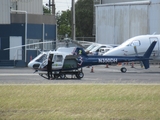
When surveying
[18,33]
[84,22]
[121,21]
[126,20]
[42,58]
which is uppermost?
[84,22]

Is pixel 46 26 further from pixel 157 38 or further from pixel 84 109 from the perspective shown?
pixel 84 109

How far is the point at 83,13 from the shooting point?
4370 inches

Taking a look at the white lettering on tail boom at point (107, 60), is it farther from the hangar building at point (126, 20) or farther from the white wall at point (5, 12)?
the hangar building at point (126, 20)

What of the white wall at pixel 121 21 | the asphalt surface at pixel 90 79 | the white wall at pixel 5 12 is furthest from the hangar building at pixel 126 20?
the asphalt surface at pixel 90 79

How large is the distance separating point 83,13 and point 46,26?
181 feet

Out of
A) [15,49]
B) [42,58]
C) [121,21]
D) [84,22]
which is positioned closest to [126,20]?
[121,21]

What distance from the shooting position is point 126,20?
6078cm

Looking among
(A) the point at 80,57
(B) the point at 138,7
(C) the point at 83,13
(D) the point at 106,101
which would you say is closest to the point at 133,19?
(B) the point at 138,7

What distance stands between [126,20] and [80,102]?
41.3 meters

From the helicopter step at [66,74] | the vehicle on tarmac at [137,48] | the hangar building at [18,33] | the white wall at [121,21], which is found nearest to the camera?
the helicopter step at [66,74]

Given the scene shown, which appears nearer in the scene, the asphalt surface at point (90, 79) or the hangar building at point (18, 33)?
the asphalt surface at point (90, 79)

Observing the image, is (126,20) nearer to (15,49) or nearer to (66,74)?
(15,49)

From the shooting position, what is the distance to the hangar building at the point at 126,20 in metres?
58.5

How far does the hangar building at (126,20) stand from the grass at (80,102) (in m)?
33.3
